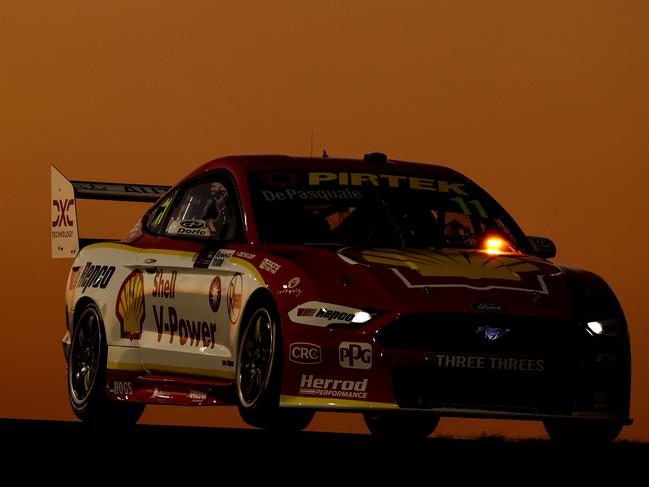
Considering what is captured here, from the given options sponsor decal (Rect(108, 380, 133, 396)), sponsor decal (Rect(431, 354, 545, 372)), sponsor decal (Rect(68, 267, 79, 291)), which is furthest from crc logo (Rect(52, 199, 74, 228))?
sponsor decal (Rect(431, 354, 545, 372))

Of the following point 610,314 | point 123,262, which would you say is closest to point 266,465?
point 610,314

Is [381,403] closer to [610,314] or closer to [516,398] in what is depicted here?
[516,398]

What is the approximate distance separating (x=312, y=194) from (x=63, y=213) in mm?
3873

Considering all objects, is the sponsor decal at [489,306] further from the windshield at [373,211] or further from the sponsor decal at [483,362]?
the windshield at [373,211]

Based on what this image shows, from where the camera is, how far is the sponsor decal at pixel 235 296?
36.4ft

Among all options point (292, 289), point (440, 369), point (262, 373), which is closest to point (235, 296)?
point (262, 373)

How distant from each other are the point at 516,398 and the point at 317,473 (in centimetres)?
184

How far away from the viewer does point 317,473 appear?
8836 mm

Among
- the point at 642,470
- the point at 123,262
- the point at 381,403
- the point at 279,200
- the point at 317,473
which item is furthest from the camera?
the point at 123,262

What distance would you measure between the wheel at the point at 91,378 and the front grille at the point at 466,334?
10.9 ft

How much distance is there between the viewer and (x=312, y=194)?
463 inches

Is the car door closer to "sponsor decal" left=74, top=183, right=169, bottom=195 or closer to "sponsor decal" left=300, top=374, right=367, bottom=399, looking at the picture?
"sponsor decal" left=300, top=374, right=367, bottom=399

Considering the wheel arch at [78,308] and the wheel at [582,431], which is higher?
the wheel arch at [78,308]

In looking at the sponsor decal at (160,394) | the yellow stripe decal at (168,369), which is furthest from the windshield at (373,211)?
the sponsor decal at (160,394)
